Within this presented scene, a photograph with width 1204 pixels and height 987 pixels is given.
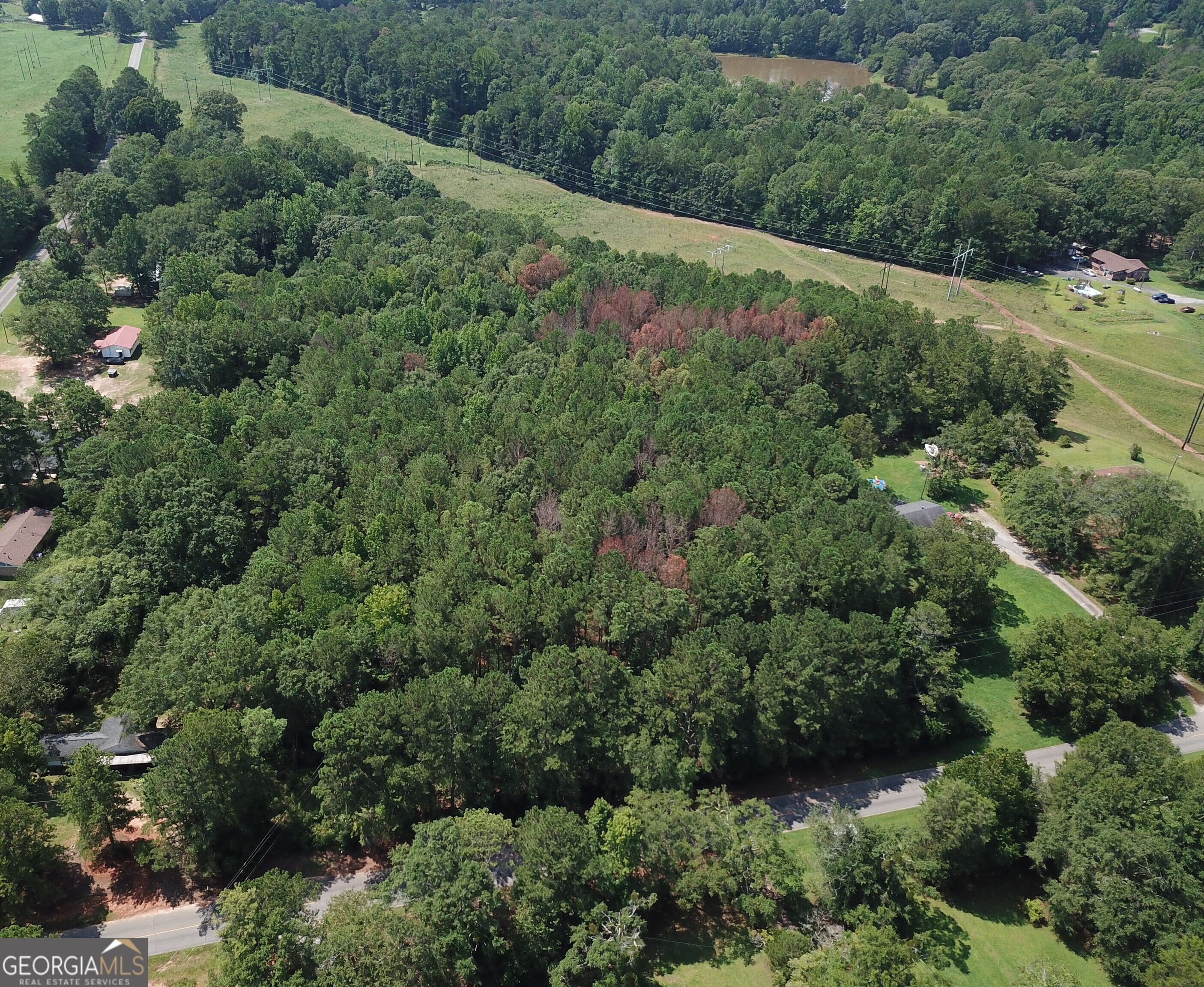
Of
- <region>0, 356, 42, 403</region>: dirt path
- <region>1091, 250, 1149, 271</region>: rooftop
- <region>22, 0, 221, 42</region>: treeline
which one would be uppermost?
<region>22, 0, 221, 42</region>: treeline

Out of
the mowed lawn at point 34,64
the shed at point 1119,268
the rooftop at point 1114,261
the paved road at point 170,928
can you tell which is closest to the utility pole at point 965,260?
the shed at point 1119,268

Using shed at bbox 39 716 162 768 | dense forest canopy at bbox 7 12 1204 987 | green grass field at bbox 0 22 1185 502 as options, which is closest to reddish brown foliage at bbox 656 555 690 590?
dense forest canopy at bbox 7 12 1204 987

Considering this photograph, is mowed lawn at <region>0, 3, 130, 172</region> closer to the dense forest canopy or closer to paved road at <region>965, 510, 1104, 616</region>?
the dense forest canopy

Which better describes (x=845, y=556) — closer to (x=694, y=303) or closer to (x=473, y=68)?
(x=694, y=303)

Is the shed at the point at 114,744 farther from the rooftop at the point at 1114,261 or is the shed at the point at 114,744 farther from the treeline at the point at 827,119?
the rooftop at the point at 1114,261

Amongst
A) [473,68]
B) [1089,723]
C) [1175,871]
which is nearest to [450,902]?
[1175,871]

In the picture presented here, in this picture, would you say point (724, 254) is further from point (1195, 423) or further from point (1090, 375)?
point (1195, 423)

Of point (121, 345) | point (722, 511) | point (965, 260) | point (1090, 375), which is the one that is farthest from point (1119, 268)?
point (121, 345)
